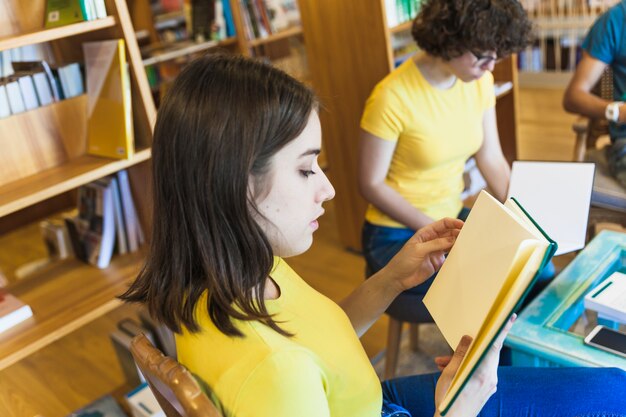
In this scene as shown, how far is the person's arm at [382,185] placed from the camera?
1.70 metres

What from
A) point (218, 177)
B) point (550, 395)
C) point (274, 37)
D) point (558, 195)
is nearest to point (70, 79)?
point (218, 177)

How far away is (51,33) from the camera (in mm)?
1412

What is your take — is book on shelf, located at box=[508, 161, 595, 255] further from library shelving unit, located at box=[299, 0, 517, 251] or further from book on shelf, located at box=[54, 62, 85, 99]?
book on shelf, located at box=[54, 62, 85, 99]

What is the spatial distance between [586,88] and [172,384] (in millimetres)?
1959

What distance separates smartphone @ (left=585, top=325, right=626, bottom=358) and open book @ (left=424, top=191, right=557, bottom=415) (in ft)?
1.16

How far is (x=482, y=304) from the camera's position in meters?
0.84

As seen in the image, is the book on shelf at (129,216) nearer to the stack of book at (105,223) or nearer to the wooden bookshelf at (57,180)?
the stack of book at (105,223)

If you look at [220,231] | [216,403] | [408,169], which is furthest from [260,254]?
[408,169]

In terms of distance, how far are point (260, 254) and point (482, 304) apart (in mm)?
323

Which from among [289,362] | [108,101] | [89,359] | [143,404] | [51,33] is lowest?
[89,359]

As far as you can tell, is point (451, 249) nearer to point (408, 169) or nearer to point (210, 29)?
point (408, 169)

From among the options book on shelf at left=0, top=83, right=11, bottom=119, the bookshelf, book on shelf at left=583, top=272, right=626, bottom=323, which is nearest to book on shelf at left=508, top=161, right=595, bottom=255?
book on shelf at left=583, top=272, right=626, bottom=323

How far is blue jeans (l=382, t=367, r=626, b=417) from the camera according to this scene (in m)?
1.07

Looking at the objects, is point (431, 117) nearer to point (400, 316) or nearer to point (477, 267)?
point (400, 316)
